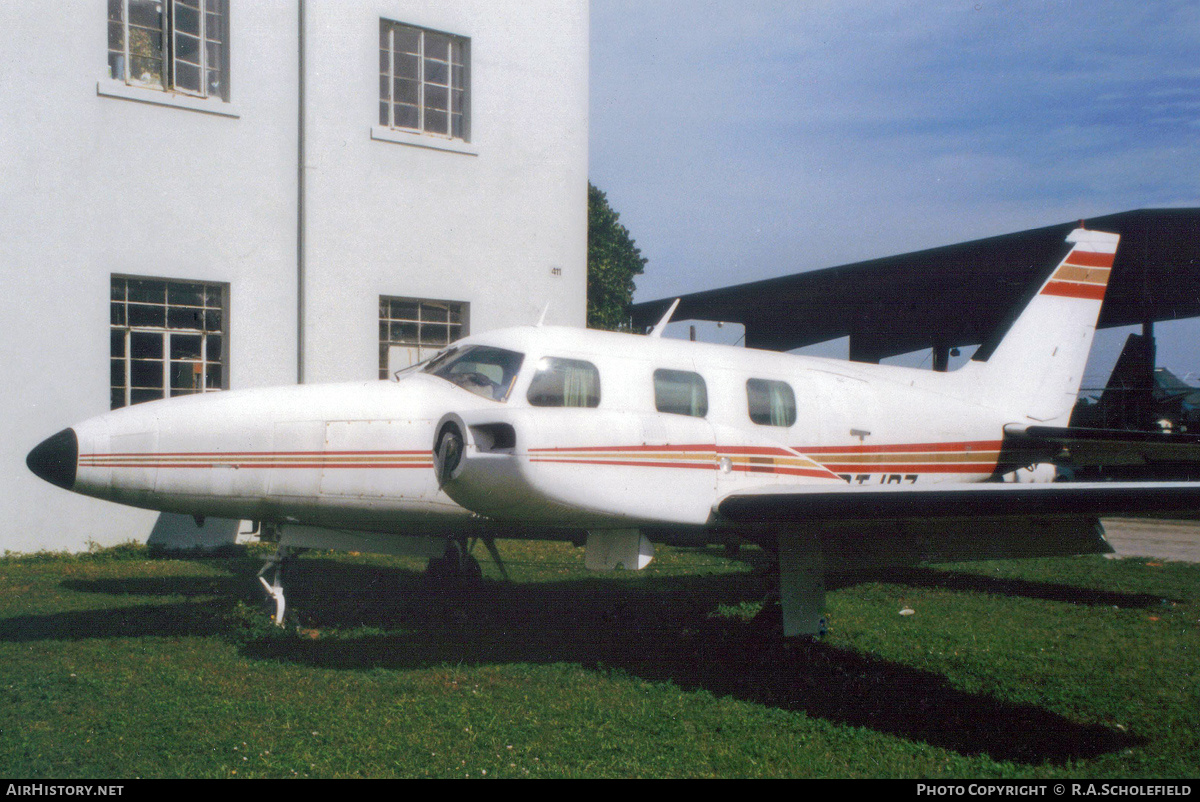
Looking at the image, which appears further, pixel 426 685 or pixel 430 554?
pixel 430 554

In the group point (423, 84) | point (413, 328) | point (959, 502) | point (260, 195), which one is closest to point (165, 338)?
point (260, 195)

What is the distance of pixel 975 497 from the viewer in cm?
528

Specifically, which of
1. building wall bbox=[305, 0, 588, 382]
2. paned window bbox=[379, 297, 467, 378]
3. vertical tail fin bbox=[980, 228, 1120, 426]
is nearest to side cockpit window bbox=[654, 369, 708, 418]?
vertical tail fin bbox=[980, 228, 1120, 426]

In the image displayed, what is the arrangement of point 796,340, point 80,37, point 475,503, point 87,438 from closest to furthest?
point 475,503, point 87,438, point 80,37, point 796,340

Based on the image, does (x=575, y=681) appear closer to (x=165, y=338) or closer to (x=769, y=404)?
(x=769, y=404)

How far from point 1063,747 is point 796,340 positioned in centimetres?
2555

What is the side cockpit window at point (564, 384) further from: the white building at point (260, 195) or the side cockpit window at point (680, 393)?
the white building at point (260, 195)

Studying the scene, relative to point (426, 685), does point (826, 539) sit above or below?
above

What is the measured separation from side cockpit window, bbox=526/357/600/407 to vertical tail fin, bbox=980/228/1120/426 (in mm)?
5211

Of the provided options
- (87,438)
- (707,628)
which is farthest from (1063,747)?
(87,438)

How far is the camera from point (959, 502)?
530 centimetres

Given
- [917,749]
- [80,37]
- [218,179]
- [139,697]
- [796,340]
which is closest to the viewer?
[917,749]

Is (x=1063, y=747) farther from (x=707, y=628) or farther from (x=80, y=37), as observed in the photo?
(x=80, y=37)

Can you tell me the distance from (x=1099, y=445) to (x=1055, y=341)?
183 centimetres
